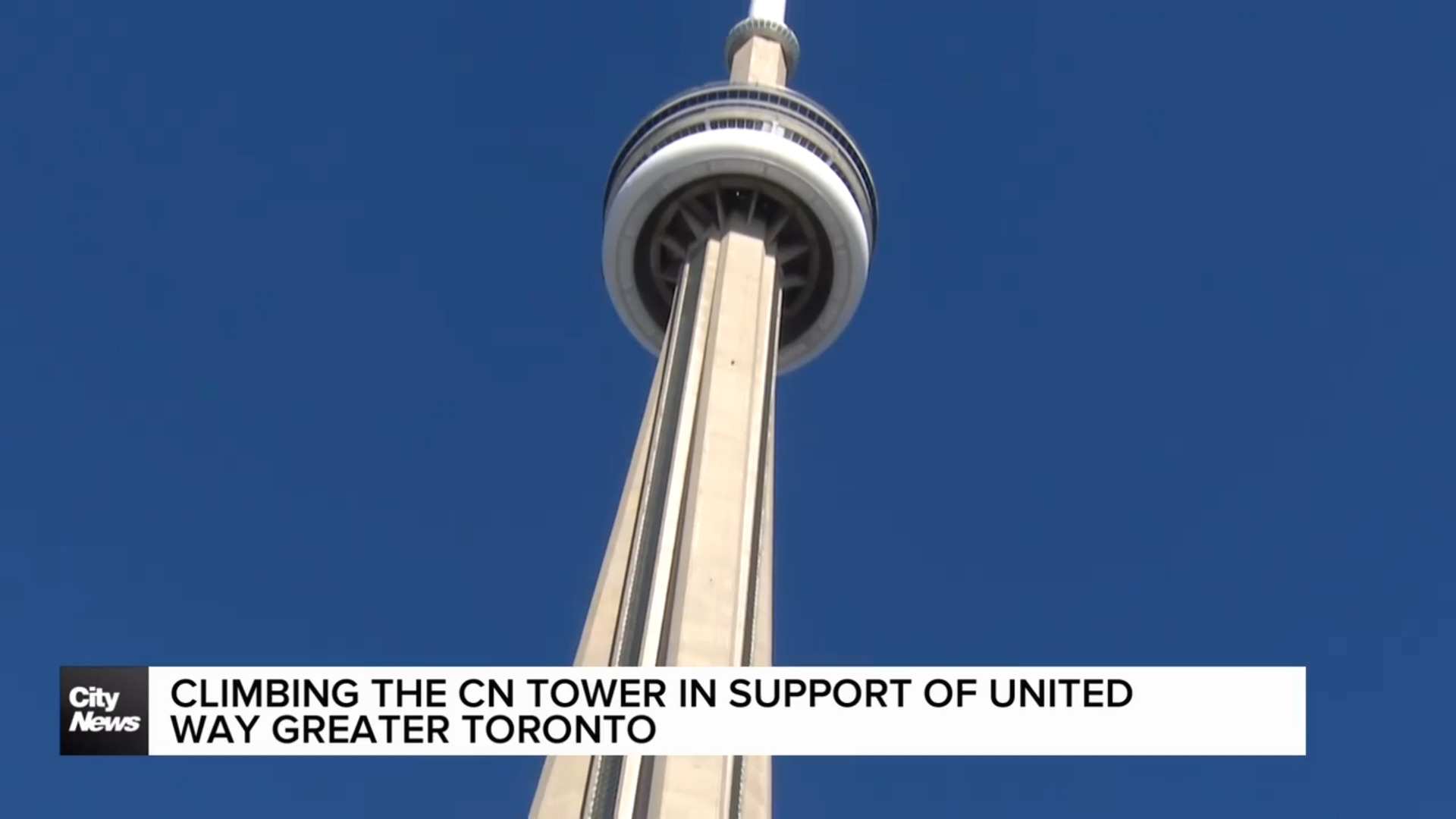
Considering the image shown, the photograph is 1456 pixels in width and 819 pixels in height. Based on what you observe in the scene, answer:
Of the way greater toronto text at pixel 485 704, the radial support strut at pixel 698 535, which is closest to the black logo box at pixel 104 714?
the way greater toronto text at pixel 485 704

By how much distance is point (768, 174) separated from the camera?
56719 millimetres

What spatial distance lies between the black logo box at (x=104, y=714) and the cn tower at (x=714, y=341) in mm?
13420

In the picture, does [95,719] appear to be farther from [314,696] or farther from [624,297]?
[624,297]

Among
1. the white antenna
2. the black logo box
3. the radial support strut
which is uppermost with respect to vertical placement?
the white antenna

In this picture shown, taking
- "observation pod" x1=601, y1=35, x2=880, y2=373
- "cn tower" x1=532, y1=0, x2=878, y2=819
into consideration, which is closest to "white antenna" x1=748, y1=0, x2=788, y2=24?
"cn tower" x1=532, y1=0, x2=878, y2=819

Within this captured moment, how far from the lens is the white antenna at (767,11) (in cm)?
6844

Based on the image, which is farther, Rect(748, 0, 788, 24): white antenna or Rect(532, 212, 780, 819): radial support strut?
Rect(748, 0, 788, 24): white antenna

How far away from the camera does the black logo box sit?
2555 centimetres

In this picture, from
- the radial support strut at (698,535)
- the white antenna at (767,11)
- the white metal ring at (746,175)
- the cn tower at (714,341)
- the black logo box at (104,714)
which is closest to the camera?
the black logo box at (104,714)

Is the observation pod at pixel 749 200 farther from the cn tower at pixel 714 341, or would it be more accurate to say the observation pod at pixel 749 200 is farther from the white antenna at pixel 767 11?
the white antenna at pixel 767 11

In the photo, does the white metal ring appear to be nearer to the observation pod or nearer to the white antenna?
the observation pod

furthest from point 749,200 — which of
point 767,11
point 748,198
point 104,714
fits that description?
point 104,714

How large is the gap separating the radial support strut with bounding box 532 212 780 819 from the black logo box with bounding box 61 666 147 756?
1331 cm

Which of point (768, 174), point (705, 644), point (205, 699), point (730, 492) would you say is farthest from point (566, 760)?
point (768, 174)
